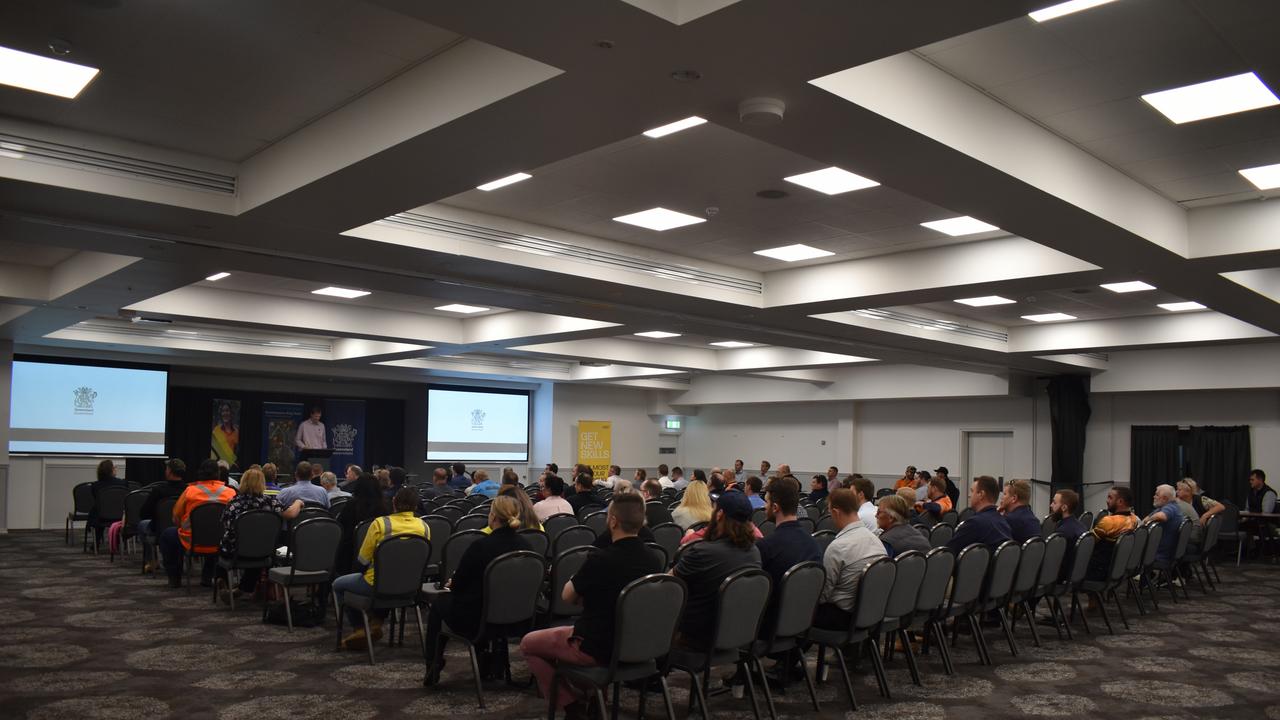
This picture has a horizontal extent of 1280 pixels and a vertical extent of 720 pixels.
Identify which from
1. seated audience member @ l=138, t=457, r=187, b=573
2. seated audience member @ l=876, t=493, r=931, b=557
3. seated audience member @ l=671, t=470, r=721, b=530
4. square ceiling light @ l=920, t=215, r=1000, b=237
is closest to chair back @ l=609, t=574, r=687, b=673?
seated audience member @ l=876, t=493, r=931, b=557

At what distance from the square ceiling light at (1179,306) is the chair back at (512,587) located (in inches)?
389

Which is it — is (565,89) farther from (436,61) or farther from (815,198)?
(815,198)

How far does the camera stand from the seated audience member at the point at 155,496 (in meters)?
9.59

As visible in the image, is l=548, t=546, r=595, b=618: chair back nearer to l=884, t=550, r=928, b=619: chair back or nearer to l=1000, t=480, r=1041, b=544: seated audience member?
l=884, t=550, r=928, b=619: chair back

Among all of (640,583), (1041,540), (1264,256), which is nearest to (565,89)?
(640,583)

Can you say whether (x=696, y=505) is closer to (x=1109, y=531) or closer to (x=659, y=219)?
(x=659, y=219)

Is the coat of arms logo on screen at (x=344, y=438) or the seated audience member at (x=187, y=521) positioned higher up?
the coat of arms logo on screen at (x=344, y=438)

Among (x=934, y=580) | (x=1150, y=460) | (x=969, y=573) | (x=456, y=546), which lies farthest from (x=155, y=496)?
(x=1150, y=460)

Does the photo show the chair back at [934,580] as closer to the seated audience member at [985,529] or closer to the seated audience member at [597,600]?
the seated audience member at [985,529]

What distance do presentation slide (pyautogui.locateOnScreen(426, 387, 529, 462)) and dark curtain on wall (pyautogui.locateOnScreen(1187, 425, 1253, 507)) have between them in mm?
14260

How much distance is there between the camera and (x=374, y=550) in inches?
232

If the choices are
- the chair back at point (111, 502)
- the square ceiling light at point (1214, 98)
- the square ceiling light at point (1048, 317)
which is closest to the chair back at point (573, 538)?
the square ceiling light at point (1214, 98)

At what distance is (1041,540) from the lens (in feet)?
22.7

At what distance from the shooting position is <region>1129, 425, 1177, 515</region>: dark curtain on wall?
16297 millimetres
